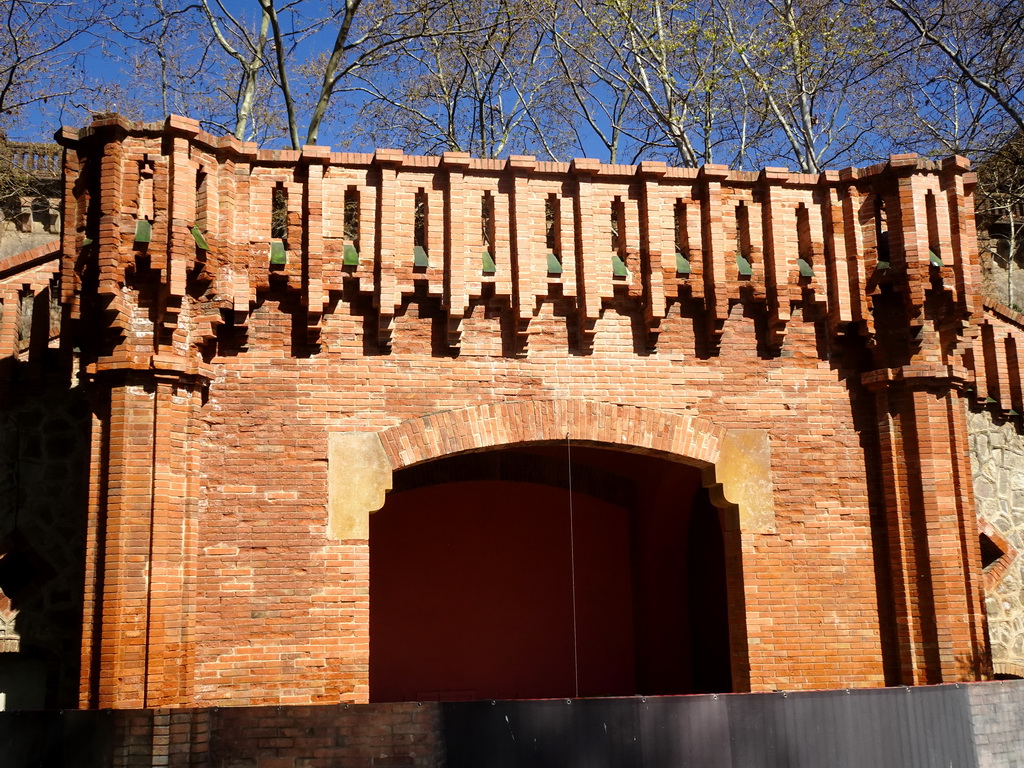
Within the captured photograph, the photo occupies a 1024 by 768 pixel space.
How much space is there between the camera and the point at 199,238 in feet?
27.7

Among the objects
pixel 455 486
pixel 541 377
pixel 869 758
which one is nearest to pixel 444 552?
pixel 455 486

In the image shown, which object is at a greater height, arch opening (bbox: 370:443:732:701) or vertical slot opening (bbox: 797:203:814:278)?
vertical slot opening (bbox: 797:203:814:278)

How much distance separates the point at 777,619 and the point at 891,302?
3066 millimetres

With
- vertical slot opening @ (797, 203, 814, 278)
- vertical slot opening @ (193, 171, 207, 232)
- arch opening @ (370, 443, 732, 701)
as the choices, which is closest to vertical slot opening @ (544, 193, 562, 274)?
vertical slot opening @ (797, 203, 814, 278)

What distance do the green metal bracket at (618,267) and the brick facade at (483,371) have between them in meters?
0.03

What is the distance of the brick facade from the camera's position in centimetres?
811

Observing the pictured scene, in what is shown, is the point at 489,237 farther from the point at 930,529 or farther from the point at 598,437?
the point at 930,529

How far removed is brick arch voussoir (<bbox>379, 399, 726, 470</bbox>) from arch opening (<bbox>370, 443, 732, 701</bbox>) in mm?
2705

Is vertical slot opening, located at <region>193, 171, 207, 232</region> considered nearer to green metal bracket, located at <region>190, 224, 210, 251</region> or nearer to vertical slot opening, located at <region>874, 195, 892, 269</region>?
green metal bracket, located at <region>190, 224, 210, 251</region>

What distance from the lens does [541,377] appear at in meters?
9.11

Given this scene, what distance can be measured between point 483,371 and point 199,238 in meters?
2.56

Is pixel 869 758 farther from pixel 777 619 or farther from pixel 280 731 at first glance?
pixel 280 731

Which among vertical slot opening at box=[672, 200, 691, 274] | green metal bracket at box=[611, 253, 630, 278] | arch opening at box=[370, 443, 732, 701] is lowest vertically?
arch opening at box=[370, 443, 732, 701]

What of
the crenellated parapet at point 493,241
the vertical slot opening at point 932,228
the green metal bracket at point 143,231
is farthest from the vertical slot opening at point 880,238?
the green metal bracket at point 143,231
